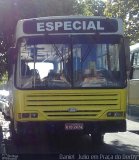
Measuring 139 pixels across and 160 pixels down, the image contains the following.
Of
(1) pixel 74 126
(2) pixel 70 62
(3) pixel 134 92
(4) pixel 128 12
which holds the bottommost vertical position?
(1) pixel 74 126

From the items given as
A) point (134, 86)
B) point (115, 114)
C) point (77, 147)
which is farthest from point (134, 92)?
point (115, 114)

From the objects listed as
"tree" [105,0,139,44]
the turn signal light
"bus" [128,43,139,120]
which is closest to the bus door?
"bus" [128,43,139,120]

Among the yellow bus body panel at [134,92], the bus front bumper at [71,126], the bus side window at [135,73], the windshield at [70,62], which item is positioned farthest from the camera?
the yellow bus body panel at [134,92]

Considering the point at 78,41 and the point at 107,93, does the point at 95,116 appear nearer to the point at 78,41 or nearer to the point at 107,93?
the point at 107,93

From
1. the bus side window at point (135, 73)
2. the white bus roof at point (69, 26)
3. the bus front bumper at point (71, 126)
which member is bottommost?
the bus front bumper at point (71, 126)

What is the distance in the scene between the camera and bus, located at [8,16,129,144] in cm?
1149

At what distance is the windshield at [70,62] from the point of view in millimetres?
11594

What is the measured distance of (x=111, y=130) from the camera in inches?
462

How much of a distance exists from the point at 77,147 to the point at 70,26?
320 centimetres

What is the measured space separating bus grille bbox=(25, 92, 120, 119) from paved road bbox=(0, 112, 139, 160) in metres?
0.94

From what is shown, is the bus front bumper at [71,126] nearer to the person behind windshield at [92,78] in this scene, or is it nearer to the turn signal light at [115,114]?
the turn signal light at [115,114]

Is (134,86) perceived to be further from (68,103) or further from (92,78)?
(68,103)

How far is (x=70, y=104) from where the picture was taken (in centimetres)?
1152

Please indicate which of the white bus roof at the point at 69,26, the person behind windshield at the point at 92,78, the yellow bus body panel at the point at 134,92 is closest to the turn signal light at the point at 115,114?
the person behind windshield at the point at 92,78
